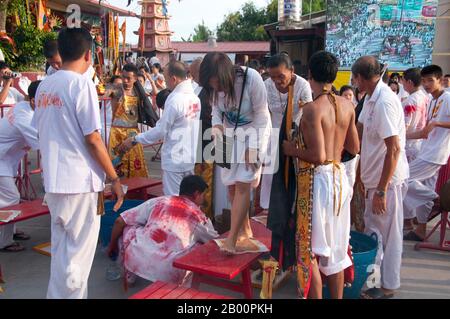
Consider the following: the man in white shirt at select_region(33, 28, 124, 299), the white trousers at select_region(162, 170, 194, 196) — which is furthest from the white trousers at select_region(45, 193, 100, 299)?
the white trousers at select_region(162, 170, 194, 196)

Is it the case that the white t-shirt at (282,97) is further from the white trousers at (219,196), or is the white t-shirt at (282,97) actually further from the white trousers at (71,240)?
the white trousers at (71,240)

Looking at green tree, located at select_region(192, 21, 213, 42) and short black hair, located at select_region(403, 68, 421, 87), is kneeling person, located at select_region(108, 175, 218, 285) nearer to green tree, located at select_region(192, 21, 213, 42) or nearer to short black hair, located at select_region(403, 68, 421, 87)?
short black hair, located at select_region(403, 68, 421, 87)

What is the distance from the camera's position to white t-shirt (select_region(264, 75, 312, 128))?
413 cm

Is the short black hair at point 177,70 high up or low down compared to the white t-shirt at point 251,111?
up

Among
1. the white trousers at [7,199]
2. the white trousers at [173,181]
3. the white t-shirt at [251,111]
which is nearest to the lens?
the white t-shirt at [251,111]

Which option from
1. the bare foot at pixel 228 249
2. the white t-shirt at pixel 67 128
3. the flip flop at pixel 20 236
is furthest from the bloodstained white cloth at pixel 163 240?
the flip flop at pixel 20 236

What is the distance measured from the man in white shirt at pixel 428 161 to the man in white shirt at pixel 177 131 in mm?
2577

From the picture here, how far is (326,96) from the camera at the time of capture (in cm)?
270

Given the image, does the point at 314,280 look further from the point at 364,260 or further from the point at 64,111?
the point at 64,111

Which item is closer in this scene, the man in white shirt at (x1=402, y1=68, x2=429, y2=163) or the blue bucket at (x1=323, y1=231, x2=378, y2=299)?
the blue bucket at (x1=323, y1=231, x2=378, y2=299)

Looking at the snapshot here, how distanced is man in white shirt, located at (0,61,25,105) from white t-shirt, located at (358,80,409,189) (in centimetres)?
518

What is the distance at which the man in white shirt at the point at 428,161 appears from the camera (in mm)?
4969
